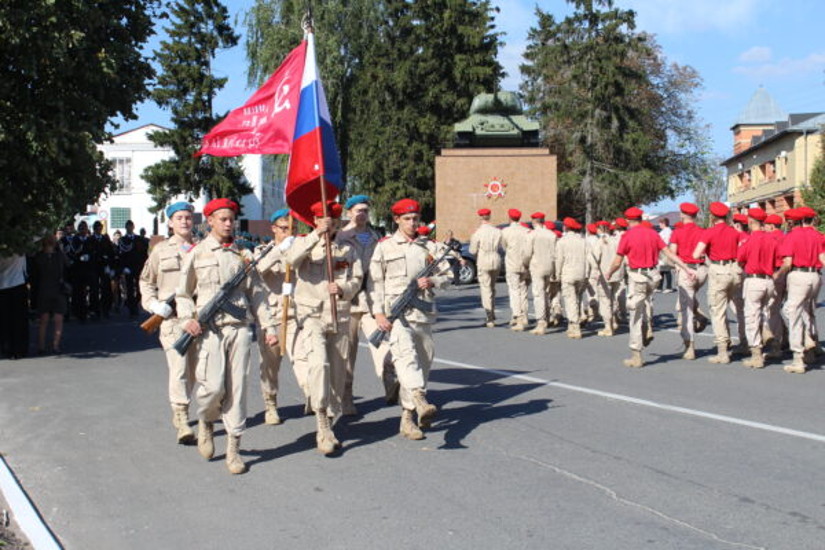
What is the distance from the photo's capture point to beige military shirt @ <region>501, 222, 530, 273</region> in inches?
616

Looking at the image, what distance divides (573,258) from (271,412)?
7.72m

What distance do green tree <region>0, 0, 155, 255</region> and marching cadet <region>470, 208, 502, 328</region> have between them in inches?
256

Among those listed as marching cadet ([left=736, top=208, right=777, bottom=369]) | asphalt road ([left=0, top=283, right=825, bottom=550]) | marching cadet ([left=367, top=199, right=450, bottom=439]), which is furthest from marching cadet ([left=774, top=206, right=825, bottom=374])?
marching cadet ([left=367, top=199, right=450, bottom=439])

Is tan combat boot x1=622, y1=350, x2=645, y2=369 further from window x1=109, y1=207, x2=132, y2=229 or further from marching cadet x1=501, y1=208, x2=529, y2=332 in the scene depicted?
window x1=109, y1=207, x2=132, y2=229

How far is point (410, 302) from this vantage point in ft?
24.5

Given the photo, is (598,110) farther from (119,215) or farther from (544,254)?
(119,215)

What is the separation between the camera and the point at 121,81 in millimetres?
14094

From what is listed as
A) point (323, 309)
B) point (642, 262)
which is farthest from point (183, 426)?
point (642, 262)

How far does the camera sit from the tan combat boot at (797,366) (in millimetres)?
10711

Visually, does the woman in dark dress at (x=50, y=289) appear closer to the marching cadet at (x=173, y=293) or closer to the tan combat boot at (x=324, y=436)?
the marching cadet at (x=173, y=293)

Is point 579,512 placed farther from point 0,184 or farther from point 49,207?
point 49,207

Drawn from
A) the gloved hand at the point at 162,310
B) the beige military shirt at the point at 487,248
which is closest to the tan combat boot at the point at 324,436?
the gloved hand at the point at 162,310

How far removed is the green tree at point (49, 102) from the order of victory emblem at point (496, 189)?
18126 mm

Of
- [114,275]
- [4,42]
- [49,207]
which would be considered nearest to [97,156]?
[49,207]
